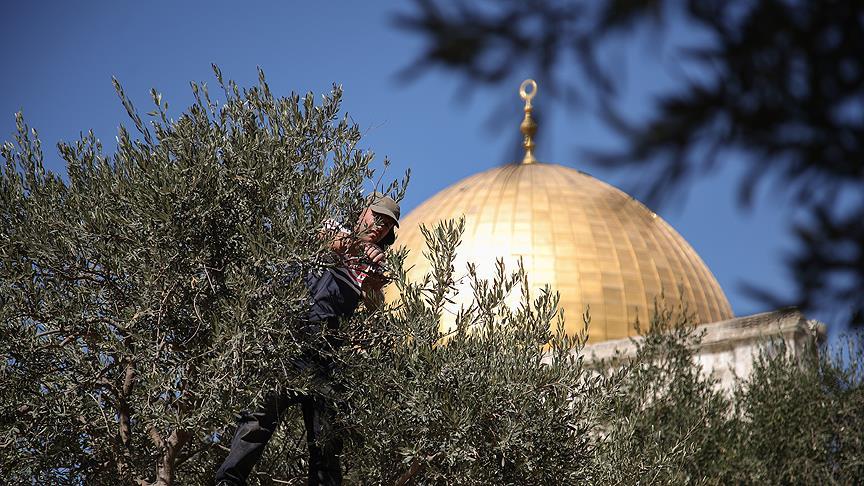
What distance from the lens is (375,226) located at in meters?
7.51

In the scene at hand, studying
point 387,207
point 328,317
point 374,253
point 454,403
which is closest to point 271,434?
point 328,317

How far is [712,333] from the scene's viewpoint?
21.9 metres

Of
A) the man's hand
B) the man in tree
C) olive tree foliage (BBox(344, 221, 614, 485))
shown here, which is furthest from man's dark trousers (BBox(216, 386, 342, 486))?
the man's hand

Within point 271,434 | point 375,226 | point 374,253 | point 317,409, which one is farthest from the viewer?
point 375,226

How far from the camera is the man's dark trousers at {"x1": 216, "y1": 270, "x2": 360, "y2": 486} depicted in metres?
Result: 6.79

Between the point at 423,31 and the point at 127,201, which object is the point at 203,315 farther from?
the point at 423,31

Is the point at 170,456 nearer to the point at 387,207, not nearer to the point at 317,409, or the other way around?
the point at 317,409

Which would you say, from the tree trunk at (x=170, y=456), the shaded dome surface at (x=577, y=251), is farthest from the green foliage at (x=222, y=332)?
the shaded dome surface at (x=577, y=251)

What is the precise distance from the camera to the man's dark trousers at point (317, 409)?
6.79 meters

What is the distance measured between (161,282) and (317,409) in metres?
1.33

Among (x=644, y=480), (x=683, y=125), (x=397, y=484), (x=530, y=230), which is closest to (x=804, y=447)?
(x=644, y=480)

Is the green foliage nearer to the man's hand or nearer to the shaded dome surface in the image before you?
the man's hand

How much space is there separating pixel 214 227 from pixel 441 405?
1.88m

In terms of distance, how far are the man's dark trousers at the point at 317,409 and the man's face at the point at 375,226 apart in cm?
36
